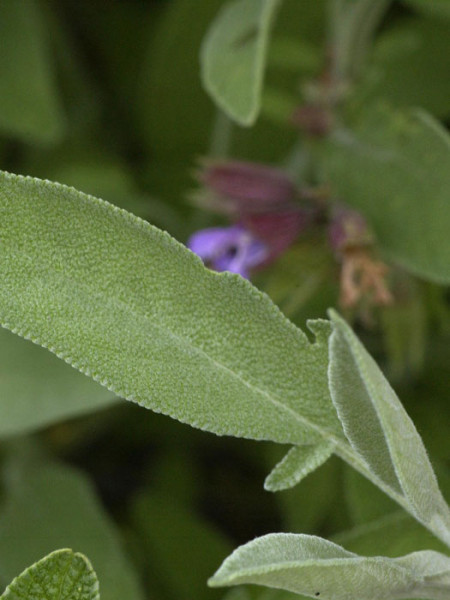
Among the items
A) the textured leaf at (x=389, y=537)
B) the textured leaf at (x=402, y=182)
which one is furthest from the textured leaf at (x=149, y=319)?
the textured leaf at (x=402, y=182)

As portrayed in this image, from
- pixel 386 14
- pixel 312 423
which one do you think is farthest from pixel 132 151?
pixel 312 423

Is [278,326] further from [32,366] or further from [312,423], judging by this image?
[32,366]

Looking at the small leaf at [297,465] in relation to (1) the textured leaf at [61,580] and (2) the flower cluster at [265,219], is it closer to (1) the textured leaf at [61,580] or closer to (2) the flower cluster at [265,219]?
(1) the textured leaf at [61,580]

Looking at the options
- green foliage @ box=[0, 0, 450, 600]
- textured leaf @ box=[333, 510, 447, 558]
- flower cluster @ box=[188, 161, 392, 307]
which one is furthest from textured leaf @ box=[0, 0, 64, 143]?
textured leaf @ box=[333, 510, 447, 558]

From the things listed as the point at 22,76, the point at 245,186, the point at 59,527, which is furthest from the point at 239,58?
the point at 59,527

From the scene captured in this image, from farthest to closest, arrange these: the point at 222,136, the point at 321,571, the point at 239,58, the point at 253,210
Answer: the point at 222,136 < the point at 253,210 < the point at 239,58 < the point at 321,571

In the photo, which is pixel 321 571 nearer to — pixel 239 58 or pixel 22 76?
pixel 239 58

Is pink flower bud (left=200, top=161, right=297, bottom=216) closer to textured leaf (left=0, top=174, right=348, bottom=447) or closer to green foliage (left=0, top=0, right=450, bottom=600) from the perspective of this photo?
green foliage (left=0, top=0, right=450, bottom=600)
